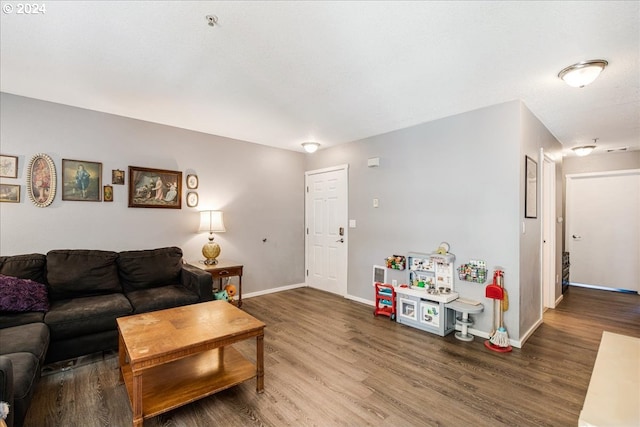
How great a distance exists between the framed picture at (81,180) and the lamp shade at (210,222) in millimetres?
1158

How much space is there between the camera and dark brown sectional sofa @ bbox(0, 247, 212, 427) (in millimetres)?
1968

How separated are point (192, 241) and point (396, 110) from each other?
10.3 feet

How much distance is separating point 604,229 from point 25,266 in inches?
330

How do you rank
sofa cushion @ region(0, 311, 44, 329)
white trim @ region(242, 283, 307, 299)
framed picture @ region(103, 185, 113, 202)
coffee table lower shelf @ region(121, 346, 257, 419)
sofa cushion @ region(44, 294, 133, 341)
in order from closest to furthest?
coffee table lower shelf @ region(121, 346, 257, 419)
sofa cushion @ region(0, 311, 44, 329)
sofa cushion @ region(44, 294, 133, 341)
framed picture @ region(103, 185, 113, 202)
white trim @ region(242, 283, 307, 299)

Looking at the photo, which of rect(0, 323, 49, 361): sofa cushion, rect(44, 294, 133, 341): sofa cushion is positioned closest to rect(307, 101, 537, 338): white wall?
rect(44, 294, 133, 341): sofa cushion

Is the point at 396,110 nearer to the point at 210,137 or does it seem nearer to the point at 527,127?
the point at 527,127

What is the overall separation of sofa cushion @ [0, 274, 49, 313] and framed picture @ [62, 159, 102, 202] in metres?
1.03

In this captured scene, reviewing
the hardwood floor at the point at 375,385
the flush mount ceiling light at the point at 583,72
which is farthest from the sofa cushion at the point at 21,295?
→ the flush mount ceiling light at the point at 583,72

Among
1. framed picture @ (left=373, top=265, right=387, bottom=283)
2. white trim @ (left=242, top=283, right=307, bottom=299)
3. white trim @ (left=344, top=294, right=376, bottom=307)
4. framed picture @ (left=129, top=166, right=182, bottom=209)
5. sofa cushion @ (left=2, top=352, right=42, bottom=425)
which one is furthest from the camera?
white trim @ (left=242, top=283, right=307, bottom=299)

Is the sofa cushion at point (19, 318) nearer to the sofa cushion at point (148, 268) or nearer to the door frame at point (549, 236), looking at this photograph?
the sofa cushion at point (148, 268)

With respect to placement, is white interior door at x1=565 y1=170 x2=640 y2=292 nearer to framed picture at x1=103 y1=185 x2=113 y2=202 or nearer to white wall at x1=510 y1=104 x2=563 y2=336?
white wall at x1=510 y1=104 x2=563 y2=336

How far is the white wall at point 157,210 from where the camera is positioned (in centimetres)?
300

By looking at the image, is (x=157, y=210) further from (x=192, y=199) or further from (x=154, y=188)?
(x=192, y=199)

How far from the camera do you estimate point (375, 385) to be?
88.7 inches
